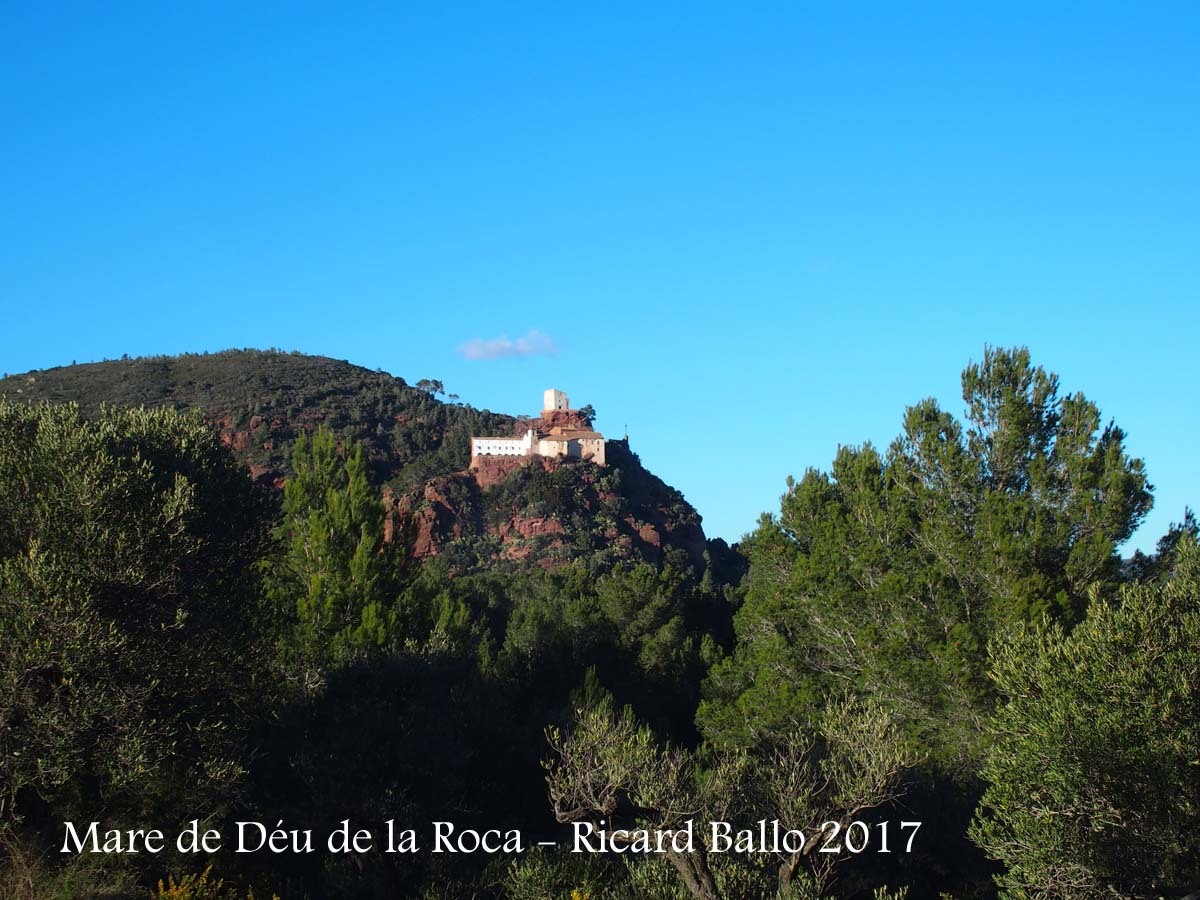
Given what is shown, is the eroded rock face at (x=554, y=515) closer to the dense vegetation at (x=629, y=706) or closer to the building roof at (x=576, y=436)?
the building roof at (x=576, y=436)

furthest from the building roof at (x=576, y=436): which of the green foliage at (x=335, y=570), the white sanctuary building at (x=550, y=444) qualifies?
the green foliage at (x=335, y=570)

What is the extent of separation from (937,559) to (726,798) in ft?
34.5

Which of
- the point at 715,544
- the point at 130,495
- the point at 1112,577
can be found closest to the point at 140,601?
the point at 130,495

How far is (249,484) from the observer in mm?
17719

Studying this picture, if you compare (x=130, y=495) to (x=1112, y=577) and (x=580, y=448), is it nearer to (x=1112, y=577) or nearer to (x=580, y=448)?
(x=1112, y=577)

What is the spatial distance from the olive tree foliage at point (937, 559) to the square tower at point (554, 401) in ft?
283

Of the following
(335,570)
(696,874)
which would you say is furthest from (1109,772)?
(335,570)

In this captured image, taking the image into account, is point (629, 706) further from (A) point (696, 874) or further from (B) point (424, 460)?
(B) point (424, 460)

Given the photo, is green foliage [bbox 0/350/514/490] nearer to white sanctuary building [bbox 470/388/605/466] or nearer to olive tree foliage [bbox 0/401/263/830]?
white sanctuary building [bbox 470/388/605/466]

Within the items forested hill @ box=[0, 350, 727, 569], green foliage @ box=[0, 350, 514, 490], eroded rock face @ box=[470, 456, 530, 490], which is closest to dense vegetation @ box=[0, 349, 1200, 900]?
forested hill @ box=[0, 350, 727, 569]

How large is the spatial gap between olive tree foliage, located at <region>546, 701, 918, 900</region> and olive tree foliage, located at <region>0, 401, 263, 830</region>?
4.37 metres

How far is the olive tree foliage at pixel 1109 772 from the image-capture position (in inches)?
446

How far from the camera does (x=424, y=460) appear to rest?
90.1 meters

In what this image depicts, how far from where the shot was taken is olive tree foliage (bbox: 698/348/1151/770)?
2017 cm
